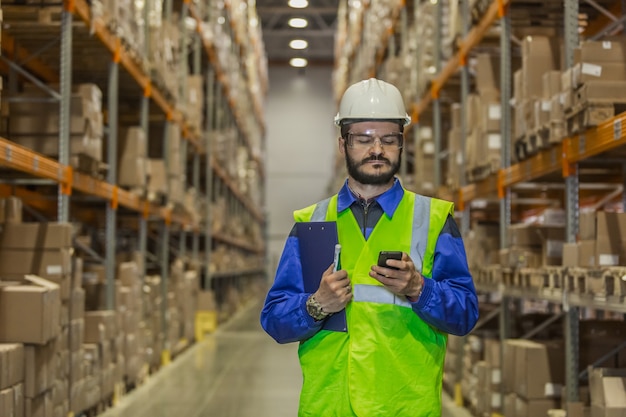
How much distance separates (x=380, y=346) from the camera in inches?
107

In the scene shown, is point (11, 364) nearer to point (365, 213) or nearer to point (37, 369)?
point (37, 369)

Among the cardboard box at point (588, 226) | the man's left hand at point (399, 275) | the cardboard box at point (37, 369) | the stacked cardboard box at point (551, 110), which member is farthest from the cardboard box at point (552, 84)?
the cardboard box at point (37, 369)

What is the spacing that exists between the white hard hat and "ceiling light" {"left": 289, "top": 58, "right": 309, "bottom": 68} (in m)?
27.4

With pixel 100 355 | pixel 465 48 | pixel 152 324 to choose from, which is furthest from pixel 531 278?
pixel 152 324

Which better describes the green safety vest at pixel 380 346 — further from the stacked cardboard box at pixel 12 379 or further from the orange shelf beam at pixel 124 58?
the orange shelf beam at pixel 124 58

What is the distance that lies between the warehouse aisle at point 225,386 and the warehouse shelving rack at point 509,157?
1.81 meters

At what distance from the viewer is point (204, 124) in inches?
666

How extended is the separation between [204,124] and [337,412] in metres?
14.5

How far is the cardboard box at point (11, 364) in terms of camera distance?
4.79 meters

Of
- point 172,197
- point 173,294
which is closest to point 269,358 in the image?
point 173,294

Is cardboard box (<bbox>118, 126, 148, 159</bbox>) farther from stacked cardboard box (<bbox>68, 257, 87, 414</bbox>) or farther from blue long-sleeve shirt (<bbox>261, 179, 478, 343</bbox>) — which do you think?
blue long-sleeve shirt (<bbox>261, 179, 478, 343</bbox>)

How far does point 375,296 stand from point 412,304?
13 centimetres

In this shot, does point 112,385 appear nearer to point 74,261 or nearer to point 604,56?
point 74,261

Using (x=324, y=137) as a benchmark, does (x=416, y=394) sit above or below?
below
